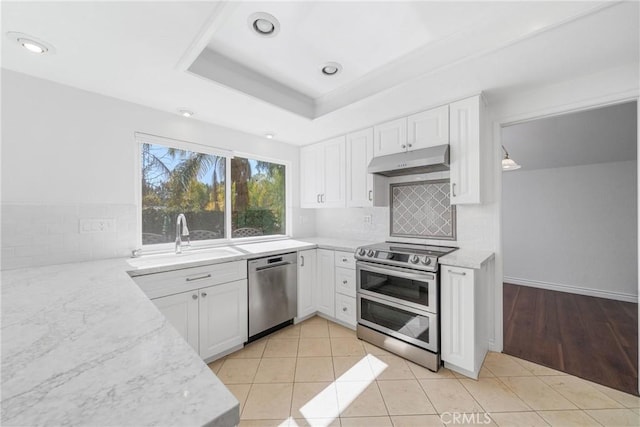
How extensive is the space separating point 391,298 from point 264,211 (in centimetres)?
200

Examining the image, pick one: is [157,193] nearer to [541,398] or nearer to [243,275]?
[243,275]

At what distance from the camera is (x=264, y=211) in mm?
3453

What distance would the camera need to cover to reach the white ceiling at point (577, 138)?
2.82 m

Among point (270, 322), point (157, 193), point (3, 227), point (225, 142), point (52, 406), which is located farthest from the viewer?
point (225, 142)

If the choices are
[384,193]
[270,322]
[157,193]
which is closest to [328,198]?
[384,193]

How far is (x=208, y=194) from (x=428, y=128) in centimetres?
243

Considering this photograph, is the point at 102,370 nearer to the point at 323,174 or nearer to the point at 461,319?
the point at 461,319

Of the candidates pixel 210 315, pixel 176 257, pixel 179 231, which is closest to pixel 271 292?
pixel 210 315

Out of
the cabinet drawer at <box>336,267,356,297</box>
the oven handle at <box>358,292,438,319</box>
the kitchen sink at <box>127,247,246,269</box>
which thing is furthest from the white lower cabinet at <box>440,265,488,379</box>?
the kitchen sink at <box>127,247,246,269</box>

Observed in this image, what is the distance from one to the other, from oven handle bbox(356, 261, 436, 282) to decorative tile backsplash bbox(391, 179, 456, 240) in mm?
705

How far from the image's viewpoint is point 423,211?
277 centimetres

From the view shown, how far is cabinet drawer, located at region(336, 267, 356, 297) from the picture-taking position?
107 inches

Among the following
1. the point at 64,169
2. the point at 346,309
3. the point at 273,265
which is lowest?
the point at 346,309

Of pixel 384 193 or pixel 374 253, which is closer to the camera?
Answer: pixel 374 253
